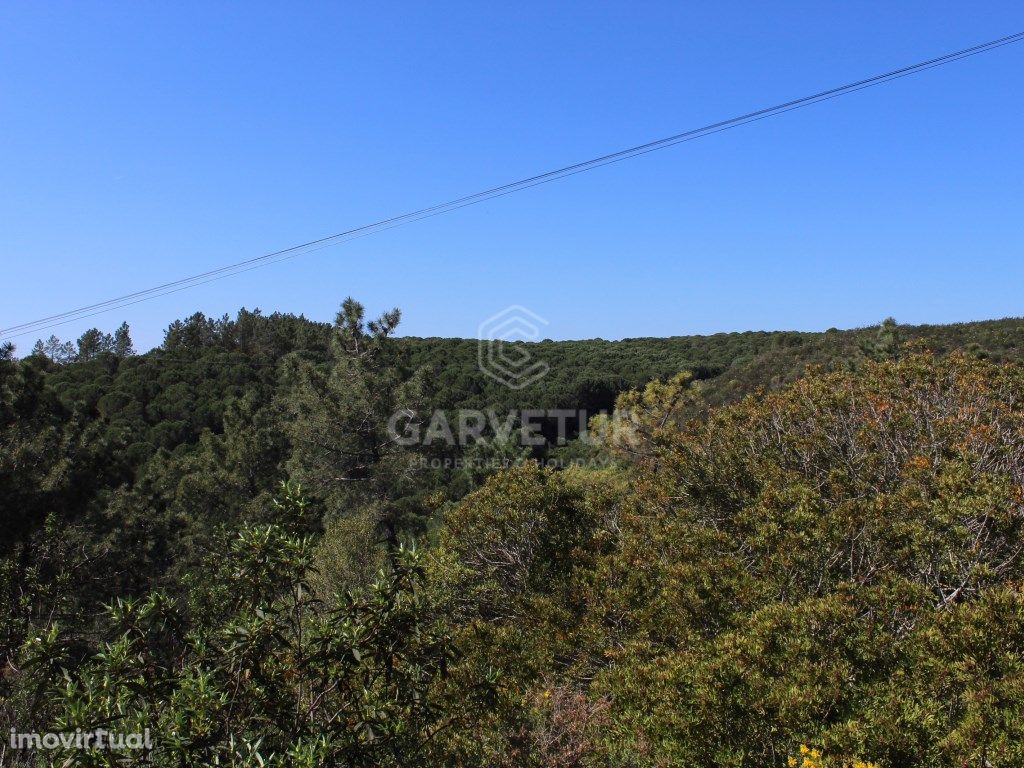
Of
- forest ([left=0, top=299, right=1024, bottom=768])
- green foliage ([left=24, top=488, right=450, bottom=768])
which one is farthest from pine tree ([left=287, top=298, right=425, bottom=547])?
green foliage ([left=24, top=488, right=450, bottom=768])


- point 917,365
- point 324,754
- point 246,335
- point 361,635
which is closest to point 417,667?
point 361,635

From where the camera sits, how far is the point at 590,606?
7.91 metres

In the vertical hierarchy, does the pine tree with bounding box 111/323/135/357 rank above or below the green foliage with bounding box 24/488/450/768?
above

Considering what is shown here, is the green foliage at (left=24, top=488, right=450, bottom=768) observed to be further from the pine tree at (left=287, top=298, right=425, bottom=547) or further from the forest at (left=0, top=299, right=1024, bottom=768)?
the pine tree at (left=287, top=298, right=425, bottom=547)

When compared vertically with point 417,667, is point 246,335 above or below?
above

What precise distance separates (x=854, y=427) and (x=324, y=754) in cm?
852

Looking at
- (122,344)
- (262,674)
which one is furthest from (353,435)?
(122,344)

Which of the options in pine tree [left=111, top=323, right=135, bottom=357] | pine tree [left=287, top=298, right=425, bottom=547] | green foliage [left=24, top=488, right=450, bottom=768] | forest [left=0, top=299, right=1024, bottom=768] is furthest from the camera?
pine tree [left=111, top=323, right=135, bottom=357]

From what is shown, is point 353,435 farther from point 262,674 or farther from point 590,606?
point 262,674

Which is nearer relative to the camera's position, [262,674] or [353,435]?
[262,674]

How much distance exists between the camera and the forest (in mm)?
3738

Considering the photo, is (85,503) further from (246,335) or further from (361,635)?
(246,335)

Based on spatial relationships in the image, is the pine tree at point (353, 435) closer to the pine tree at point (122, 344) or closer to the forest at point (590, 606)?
the forest at point (590, 606)

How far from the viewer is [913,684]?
453 cm
